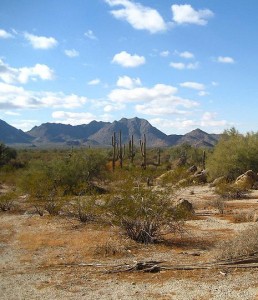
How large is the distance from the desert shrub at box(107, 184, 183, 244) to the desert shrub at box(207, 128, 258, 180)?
23347 millimetres

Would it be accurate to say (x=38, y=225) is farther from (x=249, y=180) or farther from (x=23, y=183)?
(x=249, y=180)

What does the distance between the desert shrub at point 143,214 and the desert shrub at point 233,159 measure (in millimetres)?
23347

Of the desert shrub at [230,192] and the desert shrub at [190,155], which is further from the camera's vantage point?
the desert shrub at [190,155]

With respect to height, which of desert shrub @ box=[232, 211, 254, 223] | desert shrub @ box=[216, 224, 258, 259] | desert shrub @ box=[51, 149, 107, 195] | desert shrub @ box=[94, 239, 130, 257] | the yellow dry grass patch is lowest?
the yellow dry grass patch

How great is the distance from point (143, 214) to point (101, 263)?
12.0 feet

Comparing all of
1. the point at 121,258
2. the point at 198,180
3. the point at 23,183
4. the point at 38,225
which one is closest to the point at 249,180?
the point at 198,180

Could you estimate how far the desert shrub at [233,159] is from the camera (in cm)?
3969

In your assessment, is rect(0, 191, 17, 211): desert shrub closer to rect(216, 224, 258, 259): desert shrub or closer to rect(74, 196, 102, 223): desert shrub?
rect(74, 196, 102, 223): desert shrub

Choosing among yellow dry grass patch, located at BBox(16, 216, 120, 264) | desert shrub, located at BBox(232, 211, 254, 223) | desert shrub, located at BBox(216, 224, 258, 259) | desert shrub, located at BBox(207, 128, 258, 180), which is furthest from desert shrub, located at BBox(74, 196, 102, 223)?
desert shrub, located at BBox(207, 128, 258, 180)

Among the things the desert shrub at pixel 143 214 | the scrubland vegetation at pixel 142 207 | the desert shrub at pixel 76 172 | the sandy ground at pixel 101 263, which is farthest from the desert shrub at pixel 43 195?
the desert shrub at pixel 143 214

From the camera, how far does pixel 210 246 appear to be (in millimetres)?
15508

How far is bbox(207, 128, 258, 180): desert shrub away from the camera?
39688 mm

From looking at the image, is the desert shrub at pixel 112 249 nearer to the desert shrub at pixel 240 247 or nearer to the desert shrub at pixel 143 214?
the desert shrub at pixel 143 214

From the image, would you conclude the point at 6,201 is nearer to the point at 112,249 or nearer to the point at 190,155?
the point at 112,249
